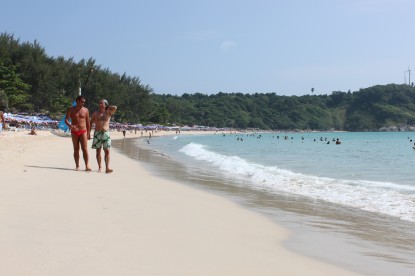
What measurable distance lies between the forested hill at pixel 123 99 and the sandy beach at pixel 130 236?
47.2 meters

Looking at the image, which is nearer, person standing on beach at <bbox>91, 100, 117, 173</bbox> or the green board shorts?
person standing on beach at <bbox>91, 100, 117, 173</bbox>

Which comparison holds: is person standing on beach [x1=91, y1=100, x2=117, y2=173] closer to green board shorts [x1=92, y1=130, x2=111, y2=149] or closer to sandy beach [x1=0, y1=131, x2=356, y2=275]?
green board shorts [x1=92, y1=130, x2=111, y2=149]

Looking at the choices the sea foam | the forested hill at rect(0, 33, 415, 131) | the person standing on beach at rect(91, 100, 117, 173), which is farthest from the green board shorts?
the forested hill at rect(0, 33, 415, 131)

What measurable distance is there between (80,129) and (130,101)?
327ft

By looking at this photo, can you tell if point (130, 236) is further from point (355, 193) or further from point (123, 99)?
point (123, 99)

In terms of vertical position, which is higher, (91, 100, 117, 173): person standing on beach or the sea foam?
(91, 100, 117, 173): person standing on beach

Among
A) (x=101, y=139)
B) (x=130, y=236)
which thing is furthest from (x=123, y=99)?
(x=130, y=236)

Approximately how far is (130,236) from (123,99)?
9611cm

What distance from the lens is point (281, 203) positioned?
8.05m

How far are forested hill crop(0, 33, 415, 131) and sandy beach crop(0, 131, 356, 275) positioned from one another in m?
47.2

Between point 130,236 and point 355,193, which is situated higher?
point 130,236

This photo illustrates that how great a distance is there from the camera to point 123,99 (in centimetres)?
9800

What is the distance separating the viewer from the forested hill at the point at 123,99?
219ft

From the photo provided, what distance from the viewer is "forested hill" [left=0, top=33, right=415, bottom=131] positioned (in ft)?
219
